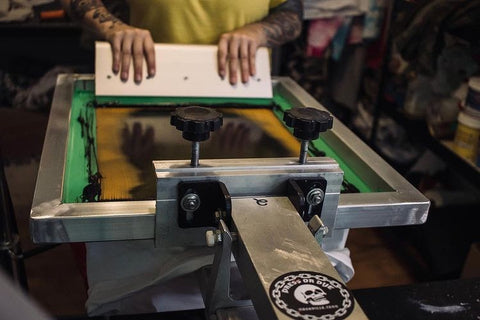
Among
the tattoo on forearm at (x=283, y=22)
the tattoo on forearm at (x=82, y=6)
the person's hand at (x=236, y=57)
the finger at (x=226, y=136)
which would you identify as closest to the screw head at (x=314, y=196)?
the finger at (x=226, y=136)

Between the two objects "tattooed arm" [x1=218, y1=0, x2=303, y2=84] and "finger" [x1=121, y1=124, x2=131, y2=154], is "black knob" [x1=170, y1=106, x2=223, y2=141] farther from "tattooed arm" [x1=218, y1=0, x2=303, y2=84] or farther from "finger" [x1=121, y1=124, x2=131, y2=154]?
"tattooed arm" [x1=218, y1=0, x2=303, y2=84]

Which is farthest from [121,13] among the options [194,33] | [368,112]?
[368,112]

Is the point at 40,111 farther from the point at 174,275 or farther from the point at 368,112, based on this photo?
the point at 174,275

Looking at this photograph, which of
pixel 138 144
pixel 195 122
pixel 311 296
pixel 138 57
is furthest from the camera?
pixel 138 57

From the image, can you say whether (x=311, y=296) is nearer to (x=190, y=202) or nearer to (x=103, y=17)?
(x=190, y=202)

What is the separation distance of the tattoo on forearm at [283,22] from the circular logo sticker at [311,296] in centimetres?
94

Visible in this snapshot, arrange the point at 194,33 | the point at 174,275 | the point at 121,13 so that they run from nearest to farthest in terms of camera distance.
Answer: the point at 174,275
the point at 194,33
the point at 121,13

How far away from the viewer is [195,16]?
134 centimetres

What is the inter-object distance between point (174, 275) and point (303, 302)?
0.32m

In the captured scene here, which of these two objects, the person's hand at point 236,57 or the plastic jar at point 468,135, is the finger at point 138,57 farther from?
the plastic jar at point 468,135

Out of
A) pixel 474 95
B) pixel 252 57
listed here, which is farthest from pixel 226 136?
pixel 474 95

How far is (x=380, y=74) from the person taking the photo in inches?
86.2

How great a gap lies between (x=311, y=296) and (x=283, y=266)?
42mm

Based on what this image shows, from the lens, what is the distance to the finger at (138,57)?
1.06 meters
